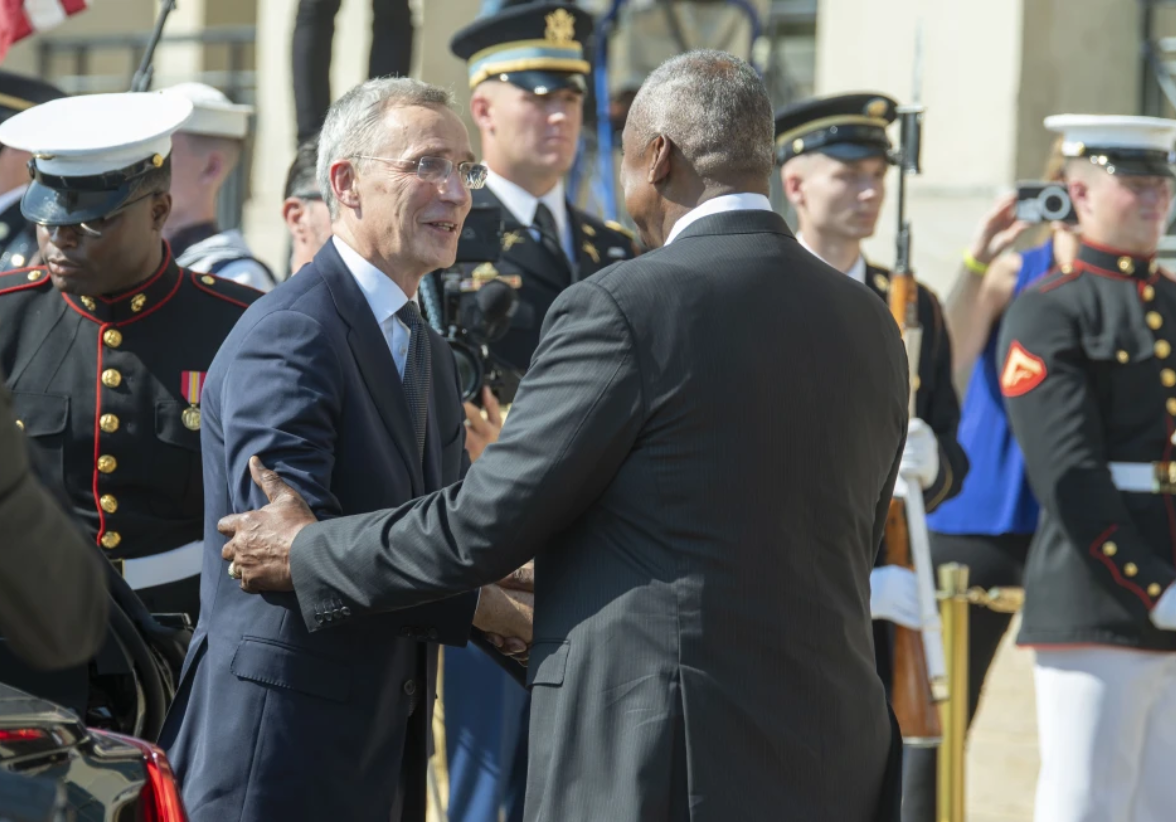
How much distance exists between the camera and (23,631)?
203 centimetres

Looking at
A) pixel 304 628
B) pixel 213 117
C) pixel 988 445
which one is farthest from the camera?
pixel 988 445

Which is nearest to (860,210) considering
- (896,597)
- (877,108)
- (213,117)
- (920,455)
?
(877,108)

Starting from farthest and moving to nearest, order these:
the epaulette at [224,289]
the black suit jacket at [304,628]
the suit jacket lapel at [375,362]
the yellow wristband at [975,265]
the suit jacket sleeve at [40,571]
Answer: the yellow wristband at [975,265], the epaulette at [224,289], the suit jacket lapel at [375,362], the black suit jacket at [304,628], the suit jacket sleeve at [40,571]

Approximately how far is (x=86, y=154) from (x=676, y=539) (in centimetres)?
176

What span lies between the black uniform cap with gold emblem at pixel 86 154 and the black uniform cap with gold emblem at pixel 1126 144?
2.55 metres

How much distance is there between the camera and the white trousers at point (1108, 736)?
4.99 meters

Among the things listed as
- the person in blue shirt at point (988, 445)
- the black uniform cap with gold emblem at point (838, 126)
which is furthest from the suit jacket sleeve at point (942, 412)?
the black uniform cap with gold emblem at point (838, 126)

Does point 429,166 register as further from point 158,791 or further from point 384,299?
point 158,791

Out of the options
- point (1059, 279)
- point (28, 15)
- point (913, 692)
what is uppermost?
point (28, 15)

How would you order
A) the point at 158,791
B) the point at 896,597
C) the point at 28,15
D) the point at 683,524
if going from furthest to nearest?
the point at 28,15 → the point at 896,597 → the point at 683,524 → the point at 158,791

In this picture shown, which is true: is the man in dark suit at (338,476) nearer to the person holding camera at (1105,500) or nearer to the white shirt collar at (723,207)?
the white shirt collar at (723,207)

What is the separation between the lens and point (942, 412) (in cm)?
539

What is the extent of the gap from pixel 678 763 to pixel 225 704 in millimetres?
771

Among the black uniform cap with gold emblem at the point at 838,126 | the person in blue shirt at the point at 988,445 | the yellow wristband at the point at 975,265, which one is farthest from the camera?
the yellow wristband at the point at 975,265
